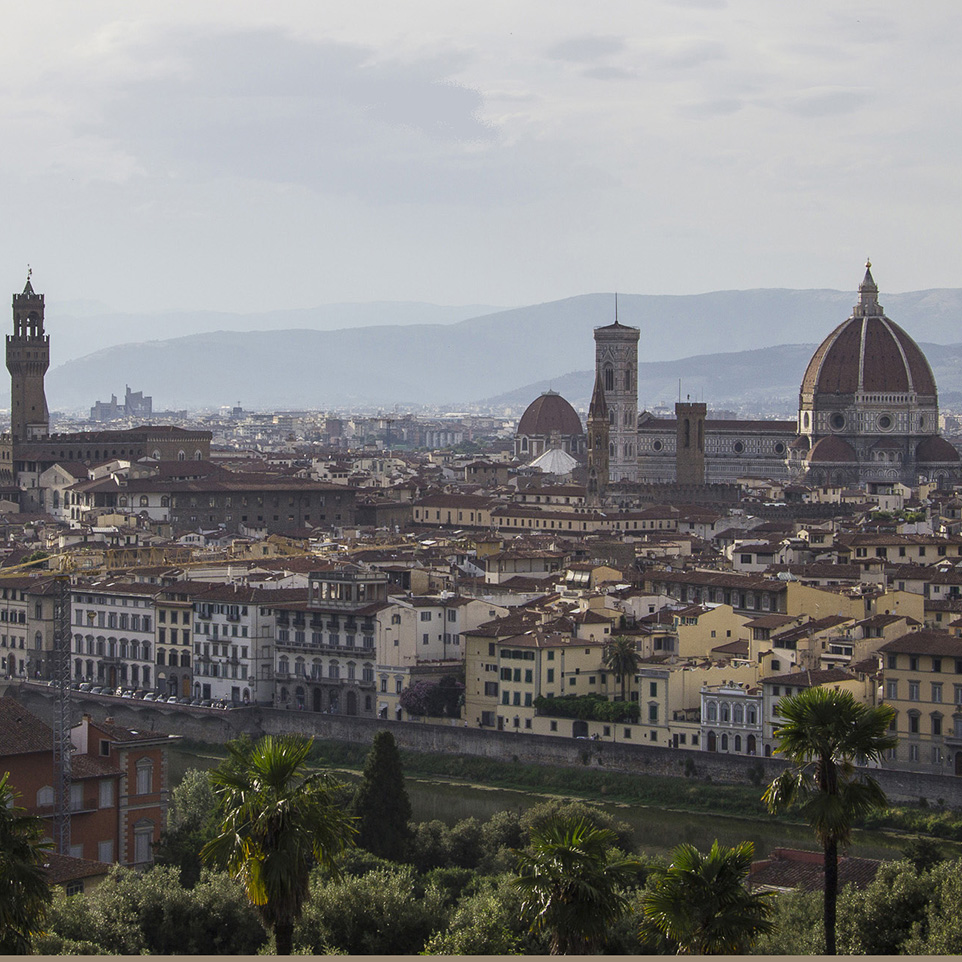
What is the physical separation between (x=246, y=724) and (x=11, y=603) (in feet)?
33.4

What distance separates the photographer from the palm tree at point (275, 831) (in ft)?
56.4

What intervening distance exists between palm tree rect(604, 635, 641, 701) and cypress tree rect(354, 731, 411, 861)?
32.3 ft

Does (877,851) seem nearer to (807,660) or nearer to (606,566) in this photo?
(807,660)

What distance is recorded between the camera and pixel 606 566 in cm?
5694

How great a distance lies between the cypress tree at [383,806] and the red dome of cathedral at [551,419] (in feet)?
371

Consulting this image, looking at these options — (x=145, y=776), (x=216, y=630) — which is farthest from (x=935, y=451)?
(x=145, y=776)

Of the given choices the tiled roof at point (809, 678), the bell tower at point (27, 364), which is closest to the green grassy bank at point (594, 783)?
the tiled roof at point (809, 678)

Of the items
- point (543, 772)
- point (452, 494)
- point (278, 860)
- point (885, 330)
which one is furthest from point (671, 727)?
point (885, 330)

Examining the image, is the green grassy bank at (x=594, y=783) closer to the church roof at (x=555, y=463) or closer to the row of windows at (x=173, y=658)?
the row of windows at (x=173, y=658)

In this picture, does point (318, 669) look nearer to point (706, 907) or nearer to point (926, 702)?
point (926, 702)

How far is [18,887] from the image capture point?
18.4m

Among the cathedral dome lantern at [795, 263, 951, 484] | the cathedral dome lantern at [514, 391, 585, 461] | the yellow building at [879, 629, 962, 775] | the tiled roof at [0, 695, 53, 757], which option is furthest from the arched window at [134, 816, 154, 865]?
the cathedral dome lantern at [514, 391, 585, 461]

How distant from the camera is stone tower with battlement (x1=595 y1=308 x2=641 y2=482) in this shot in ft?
428

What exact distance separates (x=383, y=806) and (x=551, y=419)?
115997 millimetres
